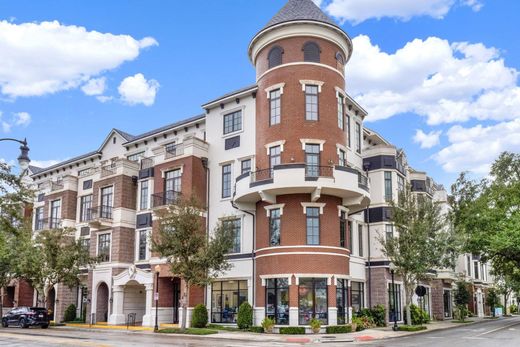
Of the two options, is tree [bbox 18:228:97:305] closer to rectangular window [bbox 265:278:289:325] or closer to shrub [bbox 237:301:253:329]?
shrub [bbox 237:301:253:329]

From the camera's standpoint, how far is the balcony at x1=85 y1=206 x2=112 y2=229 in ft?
133

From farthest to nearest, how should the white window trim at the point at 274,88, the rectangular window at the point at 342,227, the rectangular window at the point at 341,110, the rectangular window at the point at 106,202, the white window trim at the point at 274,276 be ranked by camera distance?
the rectangular window at the point at 106,202 < the rectangular window at the point at 341,110 < the white window trim at the point at 274,88 < the rectangular window at the point at 342,227 < the white window trim at the point at 274,276

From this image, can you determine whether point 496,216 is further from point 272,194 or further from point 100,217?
point 100,217

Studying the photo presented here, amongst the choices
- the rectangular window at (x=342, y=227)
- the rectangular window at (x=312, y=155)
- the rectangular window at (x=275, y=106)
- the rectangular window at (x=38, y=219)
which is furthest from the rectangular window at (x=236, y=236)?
the rectangular window at (x=38, y=219)

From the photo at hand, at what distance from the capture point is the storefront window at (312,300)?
29.7 m

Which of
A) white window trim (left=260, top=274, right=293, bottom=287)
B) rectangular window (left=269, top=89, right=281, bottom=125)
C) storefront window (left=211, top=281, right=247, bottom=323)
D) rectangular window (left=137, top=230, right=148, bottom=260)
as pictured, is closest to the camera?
white window trim (left=260, top=274, right=293, bottom=287)

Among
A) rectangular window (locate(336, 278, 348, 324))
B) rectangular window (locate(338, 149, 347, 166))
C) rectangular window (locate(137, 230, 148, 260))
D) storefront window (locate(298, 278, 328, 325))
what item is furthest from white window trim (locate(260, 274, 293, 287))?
rectangular window (locate(137, 230, 148, 260))

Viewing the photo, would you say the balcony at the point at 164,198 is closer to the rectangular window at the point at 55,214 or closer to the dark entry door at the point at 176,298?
the dark entry door at the point at 176,298

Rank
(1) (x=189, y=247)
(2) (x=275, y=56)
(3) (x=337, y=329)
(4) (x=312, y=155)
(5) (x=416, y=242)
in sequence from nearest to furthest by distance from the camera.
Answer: (3) (x=337, y=329)
(1) (x=189, y=247)
(5) (x=416, y=242)
(4) (x=312, y=155)
(2) (x=275, y=56)

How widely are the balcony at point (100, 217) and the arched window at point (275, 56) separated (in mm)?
17456

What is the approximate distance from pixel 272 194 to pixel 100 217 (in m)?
16.2

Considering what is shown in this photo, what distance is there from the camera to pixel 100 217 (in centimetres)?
4100

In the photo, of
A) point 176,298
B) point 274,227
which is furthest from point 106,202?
point 274,227

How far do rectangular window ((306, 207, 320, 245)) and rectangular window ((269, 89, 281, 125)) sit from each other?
5.94 m
